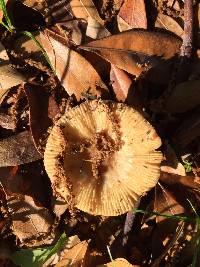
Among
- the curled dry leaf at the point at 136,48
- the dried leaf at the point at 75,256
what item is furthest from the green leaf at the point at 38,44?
the dried leaf at the point at 75,256

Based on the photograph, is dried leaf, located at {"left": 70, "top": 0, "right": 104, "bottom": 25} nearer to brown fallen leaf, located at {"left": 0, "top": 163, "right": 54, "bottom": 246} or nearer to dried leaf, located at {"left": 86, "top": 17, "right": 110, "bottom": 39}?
dried leaf, located at {"left": 86, "top": 17, "right": 110, "bottom": 39}

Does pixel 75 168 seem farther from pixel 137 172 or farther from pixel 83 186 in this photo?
pixel 137 172

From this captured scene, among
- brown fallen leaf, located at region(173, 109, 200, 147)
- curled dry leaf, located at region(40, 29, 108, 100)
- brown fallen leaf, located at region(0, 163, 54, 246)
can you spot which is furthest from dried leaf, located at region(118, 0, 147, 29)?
brown fallen leaf, located at region(0, 163, 54, 246)

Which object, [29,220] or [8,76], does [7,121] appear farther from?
[29,220]

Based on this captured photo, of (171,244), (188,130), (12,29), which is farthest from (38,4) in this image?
(171,244)

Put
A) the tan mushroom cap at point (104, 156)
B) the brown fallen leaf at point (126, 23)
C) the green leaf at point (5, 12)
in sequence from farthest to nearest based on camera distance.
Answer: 1. the brown fallen leaf at point (126, 23)
2. the green leaf at point (5, 12)
3. the tan mushroom cap at point (104, 156)

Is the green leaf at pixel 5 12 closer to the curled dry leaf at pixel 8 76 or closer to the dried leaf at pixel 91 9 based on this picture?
the curled dry leaf at pixel 8 76

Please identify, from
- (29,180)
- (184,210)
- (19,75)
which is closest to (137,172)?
(184,210)
